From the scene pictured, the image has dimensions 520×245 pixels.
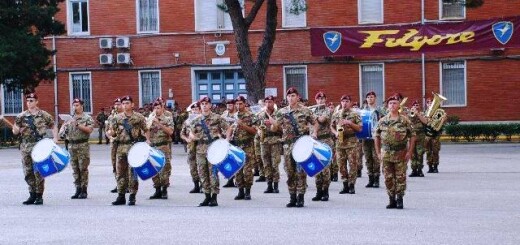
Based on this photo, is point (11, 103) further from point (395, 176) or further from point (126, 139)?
point (395, 176)

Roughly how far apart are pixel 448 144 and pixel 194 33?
12.9 metres

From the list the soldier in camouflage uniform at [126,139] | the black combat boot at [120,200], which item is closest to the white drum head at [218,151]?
the soldier in camouflage uniform at [126,139]

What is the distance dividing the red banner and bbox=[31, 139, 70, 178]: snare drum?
24.1m

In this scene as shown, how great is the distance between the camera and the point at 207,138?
1778 centimetres

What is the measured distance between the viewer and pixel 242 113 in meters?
20.0

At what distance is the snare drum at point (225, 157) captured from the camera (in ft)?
55.6

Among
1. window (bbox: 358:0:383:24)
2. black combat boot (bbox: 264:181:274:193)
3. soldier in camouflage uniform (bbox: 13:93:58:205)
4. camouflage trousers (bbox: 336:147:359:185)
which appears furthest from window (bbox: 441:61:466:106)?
soldier in camouflage uniform (bbox: 13:93:58:205)

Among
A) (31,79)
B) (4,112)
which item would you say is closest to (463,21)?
(31,79)

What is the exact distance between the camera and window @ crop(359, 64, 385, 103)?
43.1m

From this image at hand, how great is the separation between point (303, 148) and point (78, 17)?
103 ft

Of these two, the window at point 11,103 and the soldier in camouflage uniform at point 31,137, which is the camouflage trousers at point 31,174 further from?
the window at point 11,103

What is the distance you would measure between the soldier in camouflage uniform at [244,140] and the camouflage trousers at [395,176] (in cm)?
330

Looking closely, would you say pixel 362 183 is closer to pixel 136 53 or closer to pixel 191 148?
pixel 191 148

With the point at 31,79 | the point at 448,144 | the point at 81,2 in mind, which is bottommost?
the point at 448,144
